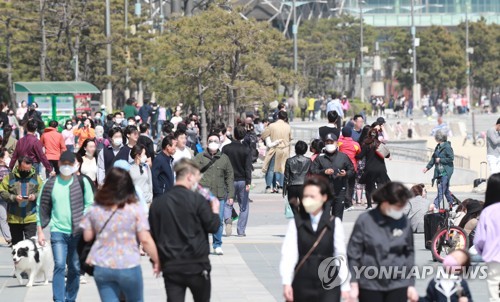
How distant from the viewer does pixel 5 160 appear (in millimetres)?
18047

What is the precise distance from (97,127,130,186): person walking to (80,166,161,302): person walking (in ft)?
25.9

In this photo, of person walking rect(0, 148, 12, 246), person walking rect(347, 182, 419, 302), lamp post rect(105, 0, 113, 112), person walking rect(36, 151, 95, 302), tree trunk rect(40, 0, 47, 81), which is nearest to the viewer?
person walking rect(347, 182, 419, 302)

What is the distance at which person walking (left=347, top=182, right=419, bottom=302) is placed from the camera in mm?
9664

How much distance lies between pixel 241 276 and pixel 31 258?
2.45 m

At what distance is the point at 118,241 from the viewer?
10125 mm

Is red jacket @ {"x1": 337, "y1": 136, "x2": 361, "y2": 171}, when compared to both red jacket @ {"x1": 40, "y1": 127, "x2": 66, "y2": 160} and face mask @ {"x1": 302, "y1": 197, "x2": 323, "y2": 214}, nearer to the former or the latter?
red jacket @ {"x1": 40, "y1": 127, "x2": 66, "y2": 160}

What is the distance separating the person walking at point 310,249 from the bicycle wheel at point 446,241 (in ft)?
21.7

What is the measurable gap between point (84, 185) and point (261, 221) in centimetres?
1028

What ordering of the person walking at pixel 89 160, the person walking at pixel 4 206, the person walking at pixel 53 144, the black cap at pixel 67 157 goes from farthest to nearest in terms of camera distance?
the person walking at pixel 53 144
the person walking at pixel 4 206
the person walking at pixel 89 160
the black cap at pixel 67 157

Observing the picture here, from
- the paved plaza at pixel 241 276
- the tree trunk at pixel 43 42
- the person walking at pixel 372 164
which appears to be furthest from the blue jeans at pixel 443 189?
the tree trunk at pixel 43 42

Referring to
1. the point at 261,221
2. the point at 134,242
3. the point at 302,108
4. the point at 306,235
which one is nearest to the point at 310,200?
the point at 306,235

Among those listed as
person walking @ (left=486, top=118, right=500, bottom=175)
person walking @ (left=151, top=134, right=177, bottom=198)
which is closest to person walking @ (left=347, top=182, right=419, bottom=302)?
person walking @ (left=151, top=134, right=177, bottom=198)

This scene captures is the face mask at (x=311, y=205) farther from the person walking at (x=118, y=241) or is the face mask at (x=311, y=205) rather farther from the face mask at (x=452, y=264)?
the person walking at (x=118, y=241)

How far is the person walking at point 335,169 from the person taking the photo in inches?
716
